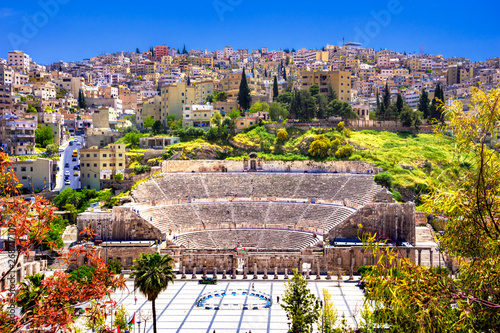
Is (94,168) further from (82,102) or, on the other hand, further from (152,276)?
(82,102)

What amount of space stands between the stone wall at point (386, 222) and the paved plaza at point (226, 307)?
19.6 feet

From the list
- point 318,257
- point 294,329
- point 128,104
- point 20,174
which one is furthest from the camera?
point 128,104

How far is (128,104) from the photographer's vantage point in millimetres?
116125

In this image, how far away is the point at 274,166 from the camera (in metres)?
60.0

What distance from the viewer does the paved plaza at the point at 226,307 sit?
2631 centimetres

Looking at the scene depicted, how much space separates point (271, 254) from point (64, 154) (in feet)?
140

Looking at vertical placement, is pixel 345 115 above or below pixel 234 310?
above

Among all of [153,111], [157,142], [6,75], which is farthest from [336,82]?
[6,75]

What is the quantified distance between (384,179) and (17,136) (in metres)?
48.6

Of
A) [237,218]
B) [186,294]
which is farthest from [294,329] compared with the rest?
[237,218]

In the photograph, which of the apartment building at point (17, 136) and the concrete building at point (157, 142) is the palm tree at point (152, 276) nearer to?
the concrete building at point (157, 142)

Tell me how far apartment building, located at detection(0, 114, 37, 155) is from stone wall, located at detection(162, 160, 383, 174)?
69.7ft

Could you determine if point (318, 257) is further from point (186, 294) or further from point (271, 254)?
point (186, 294)

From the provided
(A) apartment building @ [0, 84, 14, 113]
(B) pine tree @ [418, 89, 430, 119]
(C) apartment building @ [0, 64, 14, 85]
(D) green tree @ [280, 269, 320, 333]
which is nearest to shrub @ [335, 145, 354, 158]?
(B) pine tree @ [418, 89, 430, 119]
